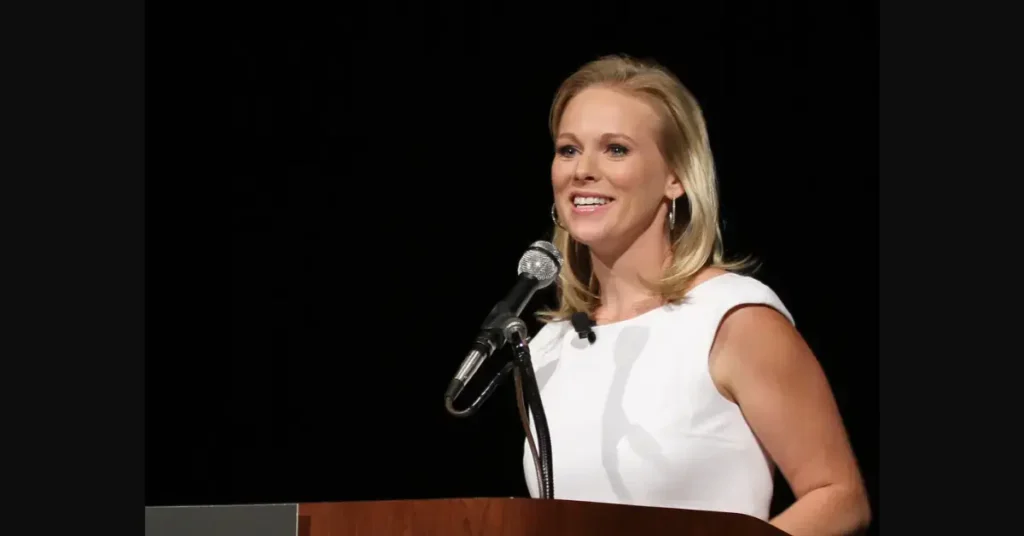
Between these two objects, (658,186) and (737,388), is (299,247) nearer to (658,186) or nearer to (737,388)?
(658,186)

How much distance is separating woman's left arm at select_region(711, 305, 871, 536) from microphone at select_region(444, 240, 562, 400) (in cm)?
46

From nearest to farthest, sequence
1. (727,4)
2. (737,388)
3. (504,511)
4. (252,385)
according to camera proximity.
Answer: (504,511), (737,388), (727,4), (252,385)

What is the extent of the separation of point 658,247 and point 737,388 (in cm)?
43

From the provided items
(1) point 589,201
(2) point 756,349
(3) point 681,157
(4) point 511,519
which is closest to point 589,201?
(1) point 589,201

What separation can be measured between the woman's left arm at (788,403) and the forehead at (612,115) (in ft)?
1.55

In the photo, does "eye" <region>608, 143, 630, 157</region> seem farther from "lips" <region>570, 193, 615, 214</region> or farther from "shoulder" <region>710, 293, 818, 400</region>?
"shoulder" <region>710, 293, 818, 400</region>

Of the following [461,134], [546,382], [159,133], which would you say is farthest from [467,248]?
[159,133]

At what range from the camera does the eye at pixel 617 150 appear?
2.57 m

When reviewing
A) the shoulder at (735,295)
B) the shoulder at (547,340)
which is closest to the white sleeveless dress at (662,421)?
the shoulder at (735,295)

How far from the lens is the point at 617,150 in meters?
2.58

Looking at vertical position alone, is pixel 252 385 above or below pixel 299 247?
below

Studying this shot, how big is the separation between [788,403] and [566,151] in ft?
2.55

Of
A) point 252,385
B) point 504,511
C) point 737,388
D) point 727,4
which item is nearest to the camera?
point 504,511

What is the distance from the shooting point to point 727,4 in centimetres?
285
